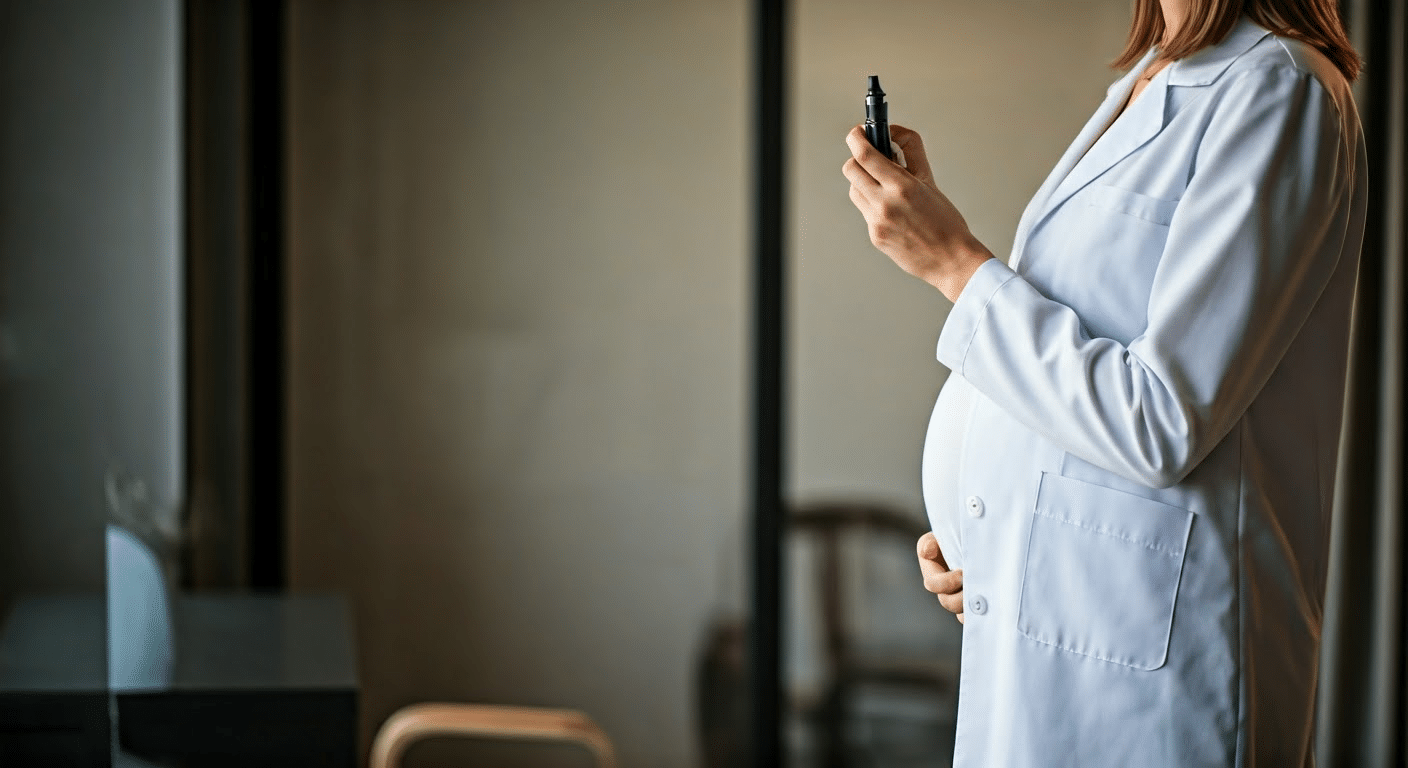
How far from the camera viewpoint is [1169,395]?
85 cm

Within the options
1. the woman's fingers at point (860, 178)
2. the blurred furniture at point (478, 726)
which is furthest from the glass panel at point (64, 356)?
the woman's fingers at point (860, 178)

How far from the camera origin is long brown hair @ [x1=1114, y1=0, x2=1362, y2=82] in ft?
3.05

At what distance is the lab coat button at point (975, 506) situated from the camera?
0.98 metres

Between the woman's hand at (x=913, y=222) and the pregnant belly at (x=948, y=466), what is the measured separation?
0.35 feet

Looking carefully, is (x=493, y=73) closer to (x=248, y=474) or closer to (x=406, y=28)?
(x=406, y=28)

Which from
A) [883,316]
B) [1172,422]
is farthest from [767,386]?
[1172,422]

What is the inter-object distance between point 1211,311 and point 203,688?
1.23m

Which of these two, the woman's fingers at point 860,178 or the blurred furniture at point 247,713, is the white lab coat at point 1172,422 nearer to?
the woman's fingers at point 860,178

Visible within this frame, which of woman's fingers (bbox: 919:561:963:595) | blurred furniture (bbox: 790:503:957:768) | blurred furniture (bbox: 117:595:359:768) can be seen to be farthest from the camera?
blurred furniture (bbox: 790:503:957:768)

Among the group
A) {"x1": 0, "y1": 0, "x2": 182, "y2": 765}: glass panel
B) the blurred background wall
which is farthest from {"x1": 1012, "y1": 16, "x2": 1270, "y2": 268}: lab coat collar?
the blurred background wall

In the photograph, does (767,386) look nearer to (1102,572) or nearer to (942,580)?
(942,580)

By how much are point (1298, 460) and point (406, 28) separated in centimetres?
210

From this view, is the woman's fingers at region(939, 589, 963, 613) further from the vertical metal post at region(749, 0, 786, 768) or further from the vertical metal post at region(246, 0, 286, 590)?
the vertical metal post at region(246, 0, 286, 590)

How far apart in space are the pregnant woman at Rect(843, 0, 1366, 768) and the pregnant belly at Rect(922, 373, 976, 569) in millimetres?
35
